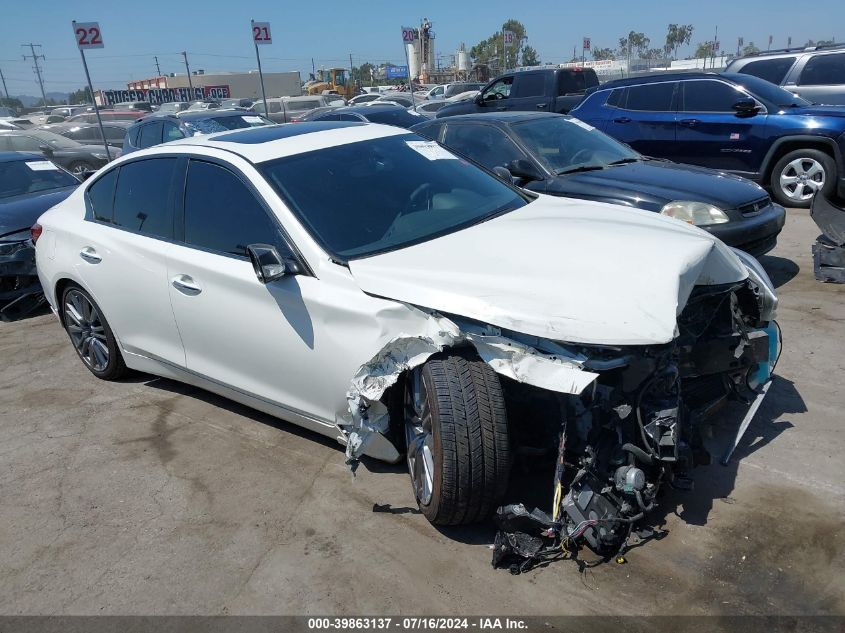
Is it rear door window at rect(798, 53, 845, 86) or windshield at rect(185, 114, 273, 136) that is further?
windshield at rect(185, 114, 273, 136)

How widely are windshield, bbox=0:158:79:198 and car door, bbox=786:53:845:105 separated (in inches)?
414

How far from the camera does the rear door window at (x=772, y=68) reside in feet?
36.1

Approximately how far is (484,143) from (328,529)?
4.44m

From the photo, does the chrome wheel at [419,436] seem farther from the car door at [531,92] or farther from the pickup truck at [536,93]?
the car door at [531,92]

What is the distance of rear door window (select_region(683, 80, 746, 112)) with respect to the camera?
8914 mm

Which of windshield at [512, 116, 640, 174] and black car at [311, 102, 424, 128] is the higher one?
windshield at [512, 116, 640, 174]

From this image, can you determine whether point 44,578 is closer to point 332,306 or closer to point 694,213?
point 332,306

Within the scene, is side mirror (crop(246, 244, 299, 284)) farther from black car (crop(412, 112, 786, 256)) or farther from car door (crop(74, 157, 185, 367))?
black car (crop(412, 112, 786, 256))

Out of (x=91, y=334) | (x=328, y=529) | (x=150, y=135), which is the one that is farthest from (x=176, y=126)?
(x=328, y=529)

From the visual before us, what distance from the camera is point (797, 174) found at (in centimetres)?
862

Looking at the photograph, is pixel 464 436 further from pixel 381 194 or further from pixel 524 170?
pixel 524 170

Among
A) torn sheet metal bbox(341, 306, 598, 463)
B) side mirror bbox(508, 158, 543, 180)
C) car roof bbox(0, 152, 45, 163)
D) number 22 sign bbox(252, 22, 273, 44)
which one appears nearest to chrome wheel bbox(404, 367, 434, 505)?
torn sheet metal bbox(341, 306, 598, 463)

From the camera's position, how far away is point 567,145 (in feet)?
21.6

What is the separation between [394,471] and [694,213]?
337 centimetres
